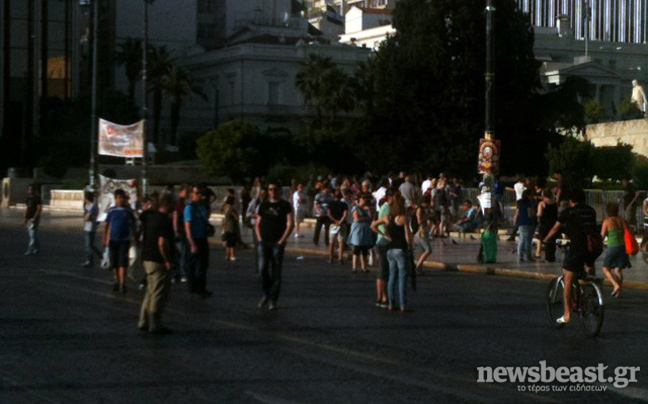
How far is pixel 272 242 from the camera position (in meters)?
16.7

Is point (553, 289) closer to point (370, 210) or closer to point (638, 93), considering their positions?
point (370, 210)

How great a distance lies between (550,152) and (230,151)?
2152 centimetres

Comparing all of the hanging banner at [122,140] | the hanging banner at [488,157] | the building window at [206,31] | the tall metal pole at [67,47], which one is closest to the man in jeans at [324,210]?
the hanging banner at [488,157]

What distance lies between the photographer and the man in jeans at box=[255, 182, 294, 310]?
16688 millimetres

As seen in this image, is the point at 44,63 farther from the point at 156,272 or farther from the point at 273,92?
the point at 156,272

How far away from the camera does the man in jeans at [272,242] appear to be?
16688mm

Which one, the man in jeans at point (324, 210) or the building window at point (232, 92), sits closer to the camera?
the man in jeans at point (324, 210)

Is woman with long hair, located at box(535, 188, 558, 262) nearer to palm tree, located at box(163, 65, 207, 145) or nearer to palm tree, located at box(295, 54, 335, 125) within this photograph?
palm tree, located at box(295, 54, 335, 125)

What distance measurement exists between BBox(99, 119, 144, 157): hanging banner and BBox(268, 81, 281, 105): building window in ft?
192

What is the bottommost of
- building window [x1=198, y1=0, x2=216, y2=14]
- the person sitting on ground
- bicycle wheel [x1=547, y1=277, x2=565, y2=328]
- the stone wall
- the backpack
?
bicycle wheel [x1=547, y1=277, x2=565, y2=328]

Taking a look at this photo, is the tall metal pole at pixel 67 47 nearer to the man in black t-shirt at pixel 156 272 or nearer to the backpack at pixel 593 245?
the man in black t-shirt at pixel 156 272

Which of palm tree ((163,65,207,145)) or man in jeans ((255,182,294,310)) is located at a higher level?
palm tree ((163,65,207,145))

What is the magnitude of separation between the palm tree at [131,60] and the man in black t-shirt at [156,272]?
84.0 meters

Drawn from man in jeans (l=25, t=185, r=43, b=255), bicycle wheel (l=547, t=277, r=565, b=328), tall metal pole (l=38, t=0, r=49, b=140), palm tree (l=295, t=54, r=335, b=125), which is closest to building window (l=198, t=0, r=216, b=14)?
tall metal pole (l=38, t=0, r=49, b=140)
